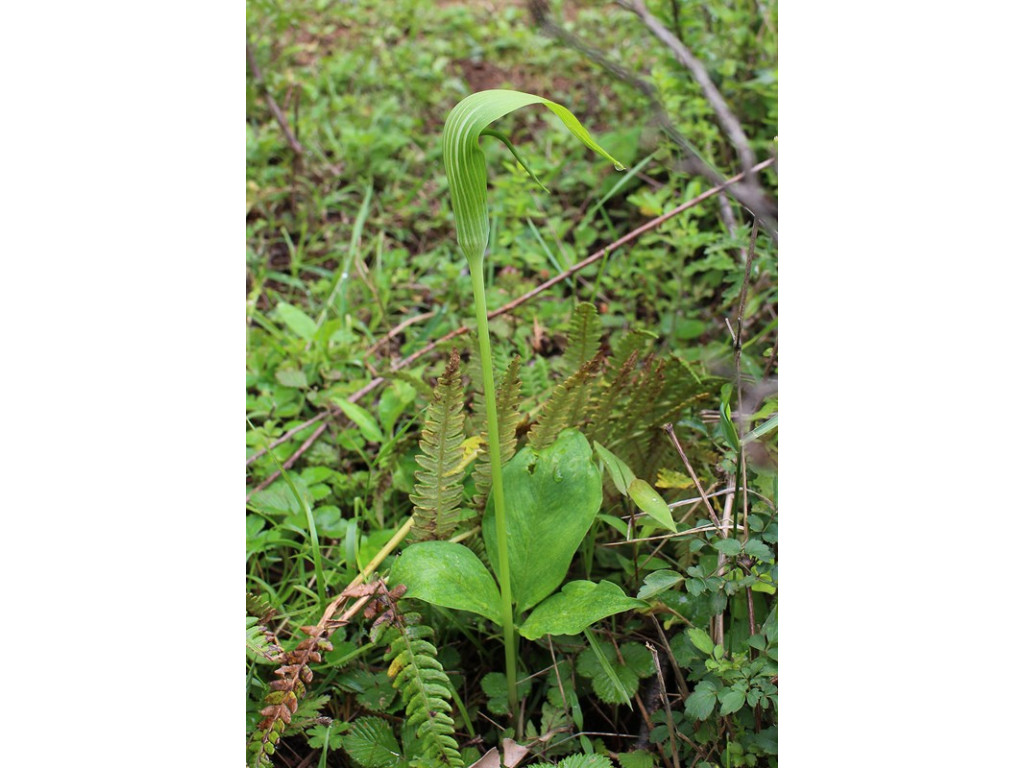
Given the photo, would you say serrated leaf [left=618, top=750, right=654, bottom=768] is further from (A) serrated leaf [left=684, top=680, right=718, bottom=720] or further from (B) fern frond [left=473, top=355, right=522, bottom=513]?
(B) fern frond [left=473, top=355, right=522, bottom=513]

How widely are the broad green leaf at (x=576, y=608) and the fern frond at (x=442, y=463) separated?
6.9 inches

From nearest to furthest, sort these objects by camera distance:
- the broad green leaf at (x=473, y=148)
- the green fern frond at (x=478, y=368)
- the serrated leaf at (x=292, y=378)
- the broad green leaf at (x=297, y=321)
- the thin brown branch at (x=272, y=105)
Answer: the broad green leaf at (x=473, y=148) < the green fern frond at (x=478, y=368) < the serrated leaf at (x=292, y=378) < the broad green leaf at (x=297, y=321) < the thin brown branch at (x=272, y=105)

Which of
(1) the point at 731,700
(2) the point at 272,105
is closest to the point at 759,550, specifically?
(1) the point at 731,700

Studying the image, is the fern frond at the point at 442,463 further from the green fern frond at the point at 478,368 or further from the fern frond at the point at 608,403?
the fern frond at the point at 608,403

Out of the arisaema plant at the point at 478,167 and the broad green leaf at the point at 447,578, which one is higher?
the arisaema plant at the point at 478,167

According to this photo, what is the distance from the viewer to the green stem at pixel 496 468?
2.79 feet

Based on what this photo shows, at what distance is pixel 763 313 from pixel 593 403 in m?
0.55

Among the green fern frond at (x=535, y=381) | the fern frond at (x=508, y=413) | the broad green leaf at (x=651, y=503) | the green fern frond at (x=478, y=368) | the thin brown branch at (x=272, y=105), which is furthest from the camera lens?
the thin brown branch at (x=272, y=105)

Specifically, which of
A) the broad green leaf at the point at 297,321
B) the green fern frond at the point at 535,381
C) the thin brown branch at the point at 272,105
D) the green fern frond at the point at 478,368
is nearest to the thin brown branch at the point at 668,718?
the green fern frond at the point at 478,368

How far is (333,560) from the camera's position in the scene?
1.33 metres

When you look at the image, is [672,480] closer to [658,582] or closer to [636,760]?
[658,582]

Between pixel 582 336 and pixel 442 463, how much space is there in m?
0.35

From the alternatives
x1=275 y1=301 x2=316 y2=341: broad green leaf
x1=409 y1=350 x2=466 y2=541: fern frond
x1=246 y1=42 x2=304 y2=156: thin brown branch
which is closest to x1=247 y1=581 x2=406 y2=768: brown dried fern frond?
x1=409 y1=350 x2=466 y2=541: fern frond

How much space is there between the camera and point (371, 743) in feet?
3.34
